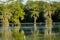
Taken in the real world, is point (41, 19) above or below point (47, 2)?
below

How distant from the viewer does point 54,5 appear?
55750mm

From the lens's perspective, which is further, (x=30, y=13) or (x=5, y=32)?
(x=30, y=13)

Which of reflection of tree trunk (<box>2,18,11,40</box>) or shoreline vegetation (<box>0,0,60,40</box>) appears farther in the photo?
shoreline vegetation (<box>0,0,60,40</box>)

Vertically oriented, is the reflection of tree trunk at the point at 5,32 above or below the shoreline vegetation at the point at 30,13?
below

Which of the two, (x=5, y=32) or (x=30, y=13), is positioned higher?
(x=30, y=13)

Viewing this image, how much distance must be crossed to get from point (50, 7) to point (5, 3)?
472 inches

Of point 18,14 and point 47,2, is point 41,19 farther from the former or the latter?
point 18,14

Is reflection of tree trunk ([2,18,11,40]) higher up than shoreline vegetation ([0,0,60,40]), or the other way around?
shoreline vegetation ([0,0,60,40])

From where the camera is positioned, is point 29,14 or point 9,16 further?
point 29,14

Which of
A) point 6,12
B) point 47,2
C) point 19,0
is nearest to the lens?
point 6,12

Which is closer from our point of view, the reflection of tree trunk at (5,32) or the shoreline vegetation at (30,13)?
the reflection of tree trunk at (5,32)

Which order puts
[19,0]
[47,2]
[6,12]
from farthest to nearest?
[47,2], [19,0], [6,12]

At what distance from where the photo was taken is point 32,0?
179ft

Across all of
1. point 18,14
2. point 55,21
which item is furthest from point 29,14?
point 18,14
